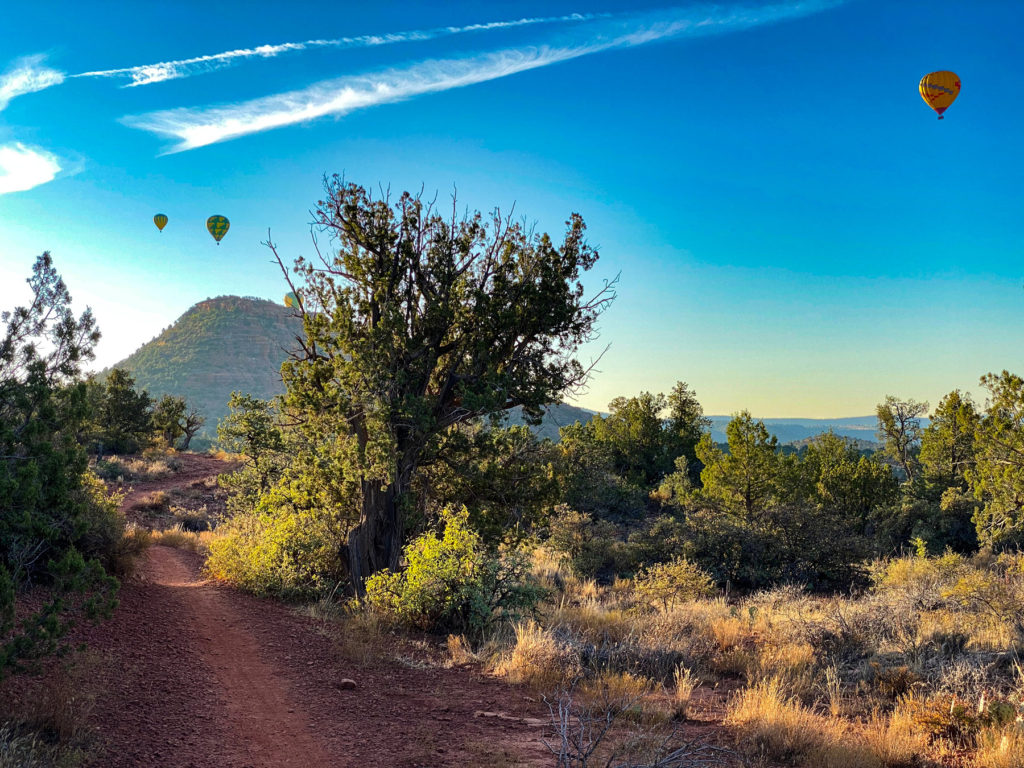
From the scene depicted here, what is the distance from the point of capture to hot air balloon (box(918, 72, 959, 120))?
2488 centimetres

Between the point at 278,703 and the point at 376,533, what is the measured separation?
18.3 ft

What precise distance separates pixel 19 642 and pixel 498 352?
8515mm

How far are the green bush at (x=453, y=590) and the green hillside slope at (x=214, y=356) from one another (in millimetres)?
98040

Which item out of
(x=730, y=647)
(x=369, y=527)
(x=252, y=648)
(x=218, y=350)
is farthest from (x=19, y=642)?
(x=218, y=350)

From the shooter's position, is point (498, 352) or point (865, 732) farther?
point (498, 352)

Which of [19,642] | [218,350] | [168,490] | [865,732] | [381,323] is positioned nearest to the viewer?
[19,642]

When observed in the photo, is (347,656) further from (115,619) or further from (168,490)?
(168,490)

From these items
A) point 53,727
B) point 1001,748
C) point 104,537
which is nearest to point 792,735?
point 1001,748

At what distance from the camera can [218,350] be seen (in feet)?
454

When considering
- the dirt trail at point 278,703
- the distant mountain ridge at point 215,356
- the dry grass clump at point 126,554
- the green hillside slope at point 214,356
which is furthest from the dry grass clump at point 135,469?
the green hillside slope at point 214,356

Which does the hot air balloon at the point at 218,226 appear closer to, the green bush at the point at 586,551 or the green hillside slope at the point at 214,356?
the green bush at the point at 586,551

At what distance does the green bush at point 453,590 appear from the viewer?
9.70 meters

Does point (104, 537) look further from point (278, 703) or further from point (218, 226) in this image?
point (218, 226)

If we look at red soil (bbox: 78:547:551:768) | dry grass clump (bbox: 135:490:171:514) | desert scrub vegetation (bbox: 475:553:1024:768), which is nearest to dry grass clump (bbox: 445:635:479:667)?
red soil (bbox: 78:547:551:768)
